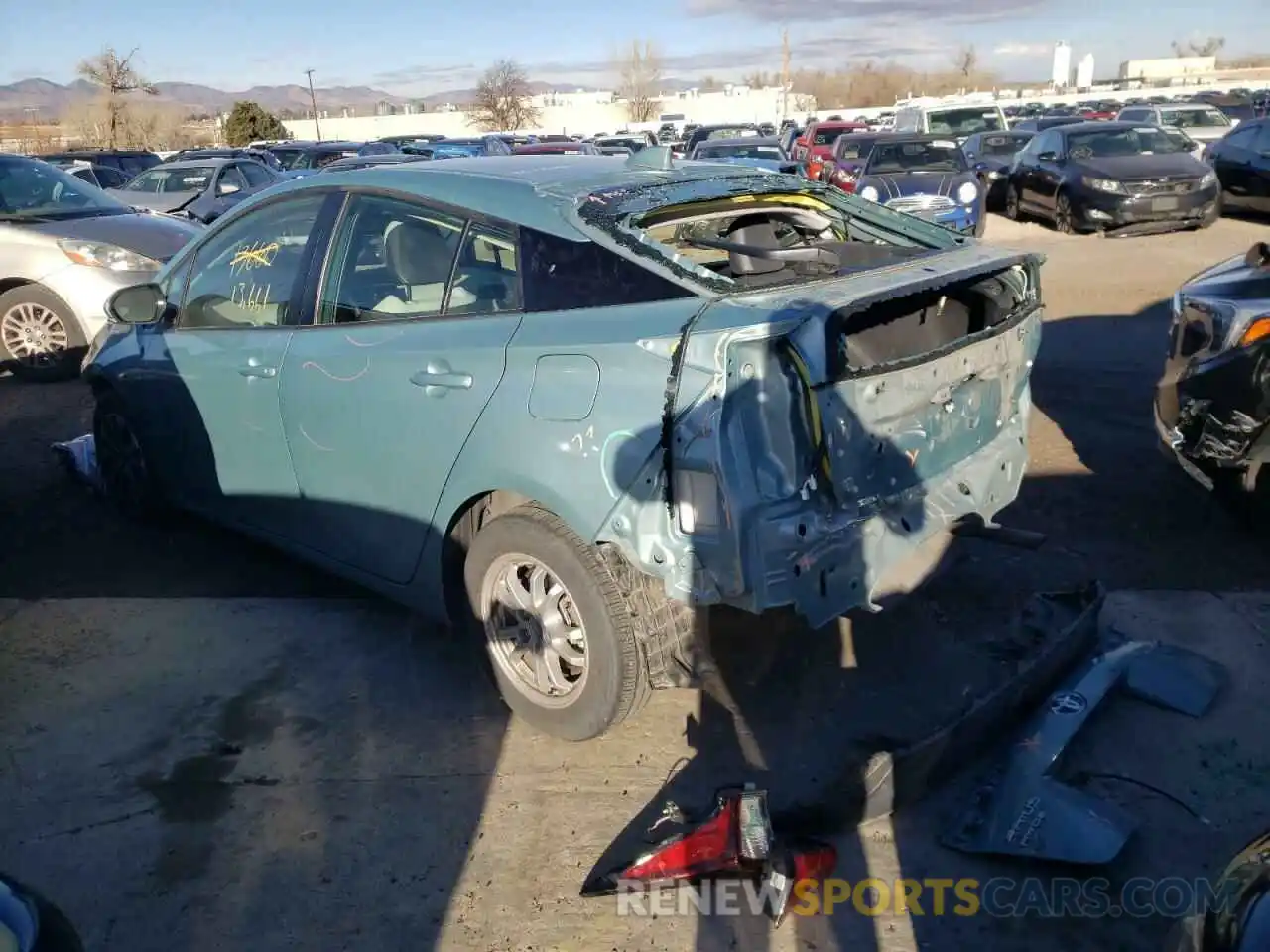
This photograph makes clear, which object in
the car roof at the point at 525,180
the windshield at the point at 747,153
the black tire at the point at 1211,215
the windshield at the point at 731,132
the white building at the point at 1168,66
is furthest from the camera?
the white building at the point at 1168,66

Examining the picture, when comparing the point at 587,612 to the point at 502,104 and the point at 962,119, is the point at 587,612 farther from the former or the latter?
the point at 502,104

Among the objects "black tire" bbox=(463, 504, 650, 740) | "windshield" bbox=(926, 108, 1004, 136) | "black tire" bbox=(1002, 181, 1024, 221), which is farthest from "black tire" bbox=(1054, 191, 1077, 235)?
"black tire" bbox=(463, 504, 650, 740)

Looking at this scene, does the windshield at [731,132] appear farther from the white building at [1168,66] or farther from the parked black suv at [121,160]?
the white building at [1168,66]

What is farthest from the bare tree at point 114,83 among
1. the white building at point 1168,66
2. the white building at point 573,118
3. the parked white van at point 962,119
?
the white building at point 1168,66

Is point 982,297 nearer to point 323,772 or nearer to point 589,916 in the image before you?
point 589,916

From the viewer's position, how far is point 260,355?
409 cm

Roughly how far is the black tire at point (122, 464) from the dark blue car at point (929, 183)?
33.7ft

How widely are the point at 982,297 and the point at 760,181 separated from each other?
92 centimetres

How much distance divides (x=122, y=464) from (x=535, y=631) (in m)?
2.91

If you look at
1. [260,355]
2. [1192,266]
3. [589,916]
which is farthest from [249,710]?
[1192,266]

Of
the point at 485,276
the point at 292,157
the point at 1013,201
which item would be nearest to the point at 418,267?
the point at 485,276

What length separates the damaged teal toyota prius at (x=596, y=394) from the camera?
287cm

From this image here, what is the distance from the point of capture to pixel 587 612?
3.19m

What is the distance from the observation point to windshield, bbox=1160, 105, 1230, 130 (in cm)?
2286
